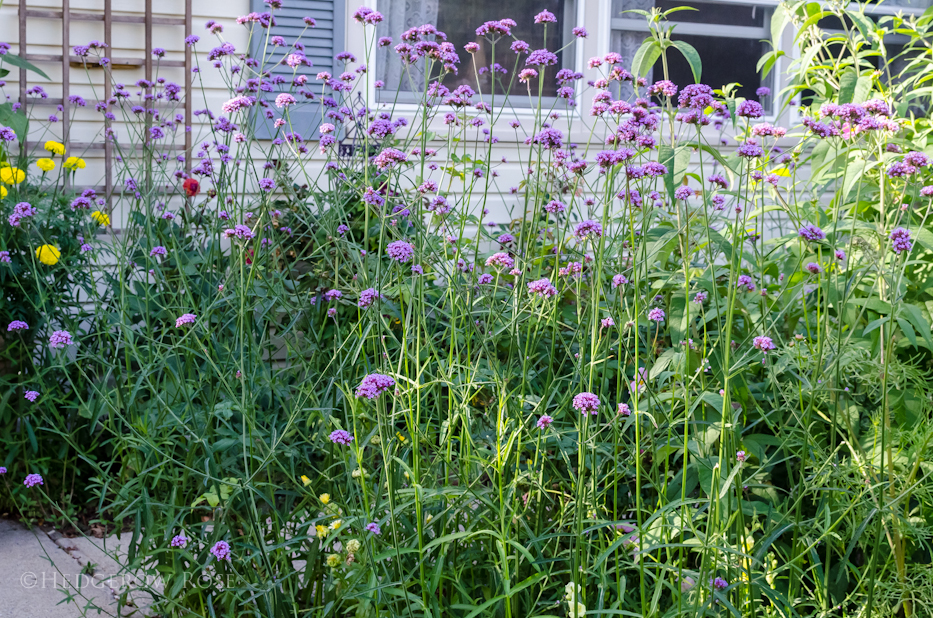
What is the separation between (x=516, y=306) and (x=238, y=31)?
333 centimetres

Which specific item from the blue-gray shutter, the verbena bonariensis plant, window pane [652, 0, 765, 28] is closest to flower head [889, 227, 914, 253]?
the verbena bonariensis plant

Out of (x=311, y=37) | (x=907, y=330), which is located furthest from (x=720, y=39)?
(x=907, y=330)

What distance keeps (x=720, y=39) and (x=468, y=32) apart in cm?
194

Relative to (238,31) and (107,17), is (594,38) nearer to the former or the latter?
(238,31)

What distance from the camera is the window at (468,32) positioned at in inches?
189

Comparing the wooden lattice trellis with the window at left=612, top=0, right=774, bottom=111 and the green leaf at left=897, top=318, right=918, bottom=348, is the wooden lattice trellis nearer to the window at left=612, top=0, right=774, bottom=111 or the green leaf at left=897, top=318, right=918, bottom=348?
the window at left=612, top=0, right=774, bottom=111

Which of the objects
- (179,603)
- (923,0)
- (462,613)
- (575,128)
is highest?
(923,0)

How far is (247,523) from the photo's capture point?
5.83ft

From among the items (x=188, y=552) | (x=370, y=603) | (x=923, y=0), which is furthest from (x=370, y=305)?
(x=923, y=0)

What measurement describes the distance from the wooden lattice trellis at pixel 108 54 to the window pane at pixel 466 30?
1.19 metres

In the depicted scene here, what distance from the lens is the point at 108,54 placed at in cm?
400

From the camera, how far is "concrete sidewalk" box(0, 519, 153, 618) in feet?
7.29

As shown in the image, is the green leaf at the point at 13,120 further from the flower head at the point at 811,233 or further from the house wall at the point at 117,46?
the flower head at the point at 811,233

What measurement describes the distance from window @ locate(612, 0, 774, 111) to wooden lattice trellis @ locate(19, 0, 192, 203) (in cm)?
295
